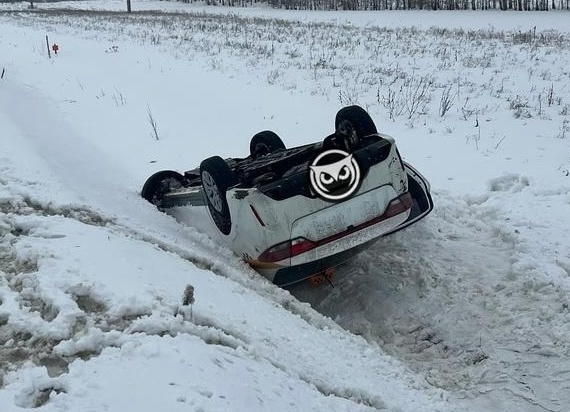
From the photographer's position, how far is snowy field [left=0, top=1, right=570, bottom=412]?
2.73 m

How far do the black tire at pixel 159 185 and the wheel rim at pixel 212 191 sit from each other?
124cm

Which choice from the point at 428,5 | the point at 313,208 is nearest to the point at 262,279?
the point at 313,208

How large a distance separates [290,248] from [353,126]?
4.85 ft

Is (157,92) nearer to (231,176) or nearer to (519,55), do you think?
(231,176)

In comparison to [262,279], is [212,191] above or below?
above

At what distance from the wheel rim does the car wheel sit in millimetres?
1195

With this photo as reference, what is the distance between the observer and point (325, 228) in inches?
168

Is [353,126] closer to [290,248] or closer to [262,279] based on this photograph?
[290,248]

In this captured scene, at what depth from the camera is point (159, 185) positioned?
6133 millimetres

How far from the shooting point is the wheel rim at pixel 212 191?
468cm

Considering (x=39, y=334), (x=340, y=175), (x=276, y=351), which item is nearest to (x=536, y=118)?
(x=340, y=175)

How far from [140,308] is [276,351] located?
76 cm

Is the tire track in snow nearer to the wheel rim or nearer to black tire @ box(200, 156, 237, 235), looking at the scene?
black tire @ box(200, 156, 237, 235)

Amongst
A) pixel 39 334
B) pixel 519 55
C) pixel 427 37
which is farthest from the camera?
pixel 427 37
